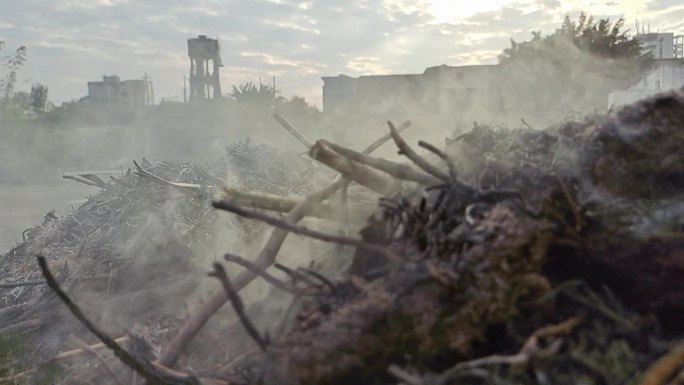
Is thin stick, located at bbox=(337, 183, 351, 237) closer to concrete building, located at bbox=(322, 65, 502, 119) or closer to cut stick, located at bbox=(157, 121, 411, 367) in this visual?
cut stick, located at bbox=(157, 121, 411, 367)

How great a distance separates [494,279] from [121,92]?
1327 inches

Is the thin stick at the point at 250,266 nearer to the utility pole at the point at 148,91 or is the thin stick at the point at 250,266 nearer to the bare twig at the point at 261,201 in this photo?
the bare twig at the point at 261,201

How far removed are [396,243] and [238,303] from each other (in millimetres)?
582

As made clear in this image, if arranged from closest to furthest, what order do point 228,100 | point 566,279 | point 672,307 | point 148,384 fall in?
point 672,307 < point 566,279 < point 148,384 < point 228,100

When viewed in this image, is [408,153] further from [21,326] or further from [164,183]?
[164,183]

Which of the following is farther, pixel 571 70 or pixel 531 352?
pixel 571 70

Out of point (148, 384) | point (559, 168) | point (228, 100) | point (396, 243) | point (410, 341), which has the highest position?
point (228, 100)

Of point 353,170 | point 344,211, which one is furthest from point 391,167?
point 344,211

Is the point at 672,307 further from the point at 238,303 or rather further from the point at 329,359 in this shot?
the point at 238,303

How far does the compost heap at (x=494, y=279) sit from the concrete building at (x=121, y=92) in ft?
101

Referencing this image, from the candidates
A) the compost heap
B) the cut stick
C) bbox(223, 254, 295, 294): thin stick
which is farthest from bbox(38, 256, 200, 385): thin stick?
bbox(223, 254, 295, 294): thin stick

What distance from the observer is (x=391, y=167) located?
2441 millimetres

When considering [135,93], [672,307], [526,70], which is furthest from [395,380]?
[135,93]

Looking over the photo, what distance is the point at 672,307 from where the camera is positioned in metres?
1.78
